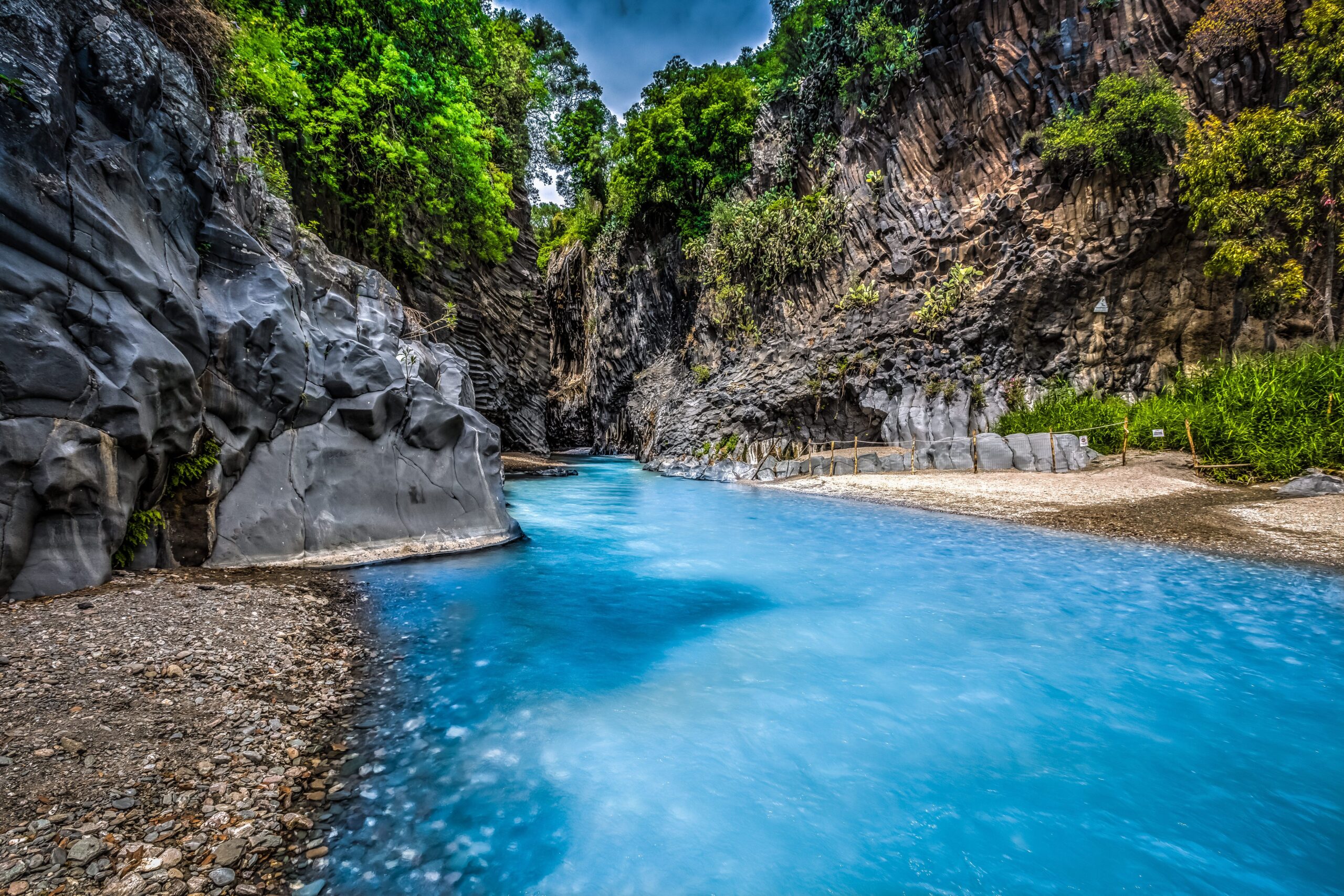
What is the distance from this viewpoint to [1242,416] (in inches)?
411

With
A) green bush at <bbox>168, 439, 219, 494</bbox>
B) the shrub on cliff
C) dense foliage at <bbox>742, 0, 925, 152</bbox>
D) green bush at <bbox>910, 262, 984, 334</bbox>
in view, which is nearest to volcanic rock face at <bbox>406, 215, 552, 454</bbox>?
the shrub on cliff

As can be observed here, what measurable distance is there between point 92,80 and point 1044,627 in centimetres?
942

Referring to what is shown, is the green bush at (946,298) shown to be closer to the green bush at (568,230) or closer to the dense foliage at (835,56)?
the dense foliage at (835,56)

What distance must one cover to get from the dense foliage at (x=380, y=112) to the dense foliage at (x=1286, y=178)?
1727 cm

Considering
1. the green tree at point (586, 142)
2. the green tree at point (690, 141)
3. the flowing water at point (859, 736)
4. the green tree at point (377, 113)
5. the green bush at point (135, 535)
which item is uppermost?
the green tree at point (586, 142)

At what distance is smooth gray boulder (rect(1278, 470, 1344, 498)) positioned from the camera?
8250 millimetres

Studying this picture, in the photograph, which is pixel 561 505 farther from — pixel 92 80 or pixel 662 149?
pixel 662 149

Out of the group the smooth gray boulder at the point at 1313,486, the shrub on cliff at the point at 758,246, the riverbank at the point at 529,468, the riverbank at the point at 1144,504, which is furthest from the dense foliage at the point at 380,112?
the smooth gray boulder at the point at 1313,486

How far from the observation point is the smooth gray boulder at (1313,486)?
8.25m

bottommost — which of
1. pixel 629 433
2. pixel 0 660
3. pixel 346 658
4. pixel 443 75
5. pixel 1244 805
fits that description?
pixel 1244 805

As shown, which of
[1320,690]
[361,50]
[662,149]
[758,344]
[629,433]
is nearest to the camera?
[1320,690]

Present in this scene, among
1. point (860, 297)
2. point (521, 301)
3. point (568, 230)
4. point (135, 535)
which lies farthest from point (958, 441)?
point (568, 230)

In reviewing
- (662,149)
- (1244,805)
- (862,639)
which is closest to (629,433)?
(662,149)

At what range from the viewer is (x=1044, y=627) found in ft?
15.0
